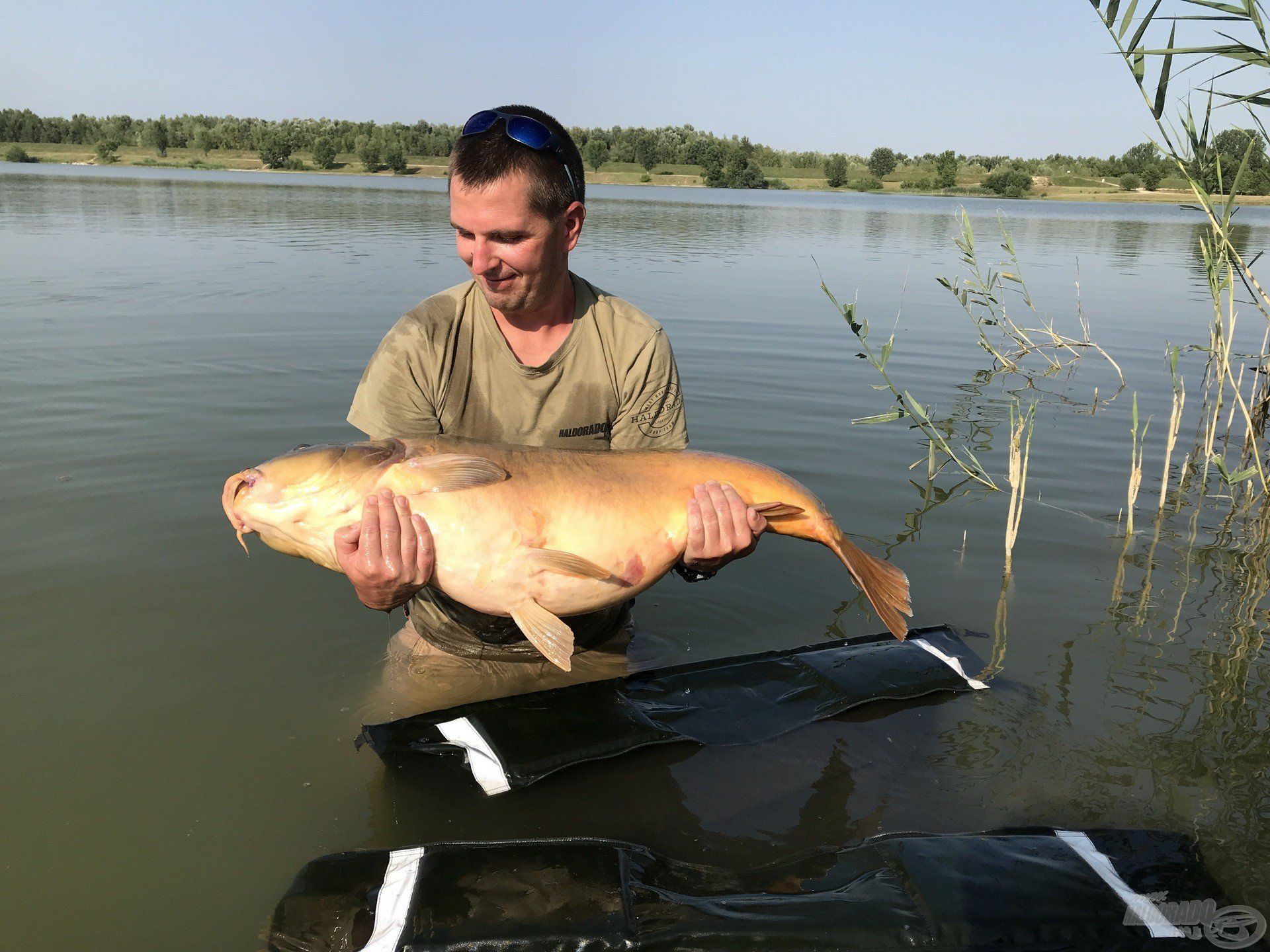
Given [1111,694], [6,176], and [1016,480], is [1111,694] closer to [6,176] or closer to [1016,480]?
[1016,480]

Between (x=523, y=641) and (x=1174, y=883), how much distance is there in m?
2.13

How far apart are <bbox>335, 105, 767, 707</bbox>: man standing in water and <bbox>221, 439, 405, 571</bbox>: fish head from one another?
232 millimetres

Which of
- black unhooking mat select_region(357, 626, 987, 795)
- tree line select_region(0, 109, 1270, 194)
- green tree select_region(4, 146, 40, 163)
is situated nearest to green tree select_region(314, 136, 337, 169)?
tree line select_region(0, 109, 1270, 194)

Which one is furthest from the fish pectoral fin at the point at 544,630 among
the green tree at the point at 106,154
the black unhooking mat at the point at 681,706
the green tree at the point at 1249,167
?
the green tree at the point at 106,154

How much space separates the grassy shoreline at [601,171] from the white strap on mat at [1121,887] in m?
54.4

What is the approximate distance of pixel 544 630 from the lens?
255cm

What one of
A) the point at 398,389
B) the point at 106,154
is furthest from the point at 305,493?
the point at 106,154

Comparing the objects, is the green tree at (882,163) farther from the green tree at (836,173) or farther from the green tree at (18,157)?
the green tree at (18,157)

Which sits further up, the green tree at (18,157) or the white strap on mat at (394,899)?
the green tree at (18,157)

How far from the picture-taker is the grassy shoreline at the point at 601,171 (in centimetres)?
5325

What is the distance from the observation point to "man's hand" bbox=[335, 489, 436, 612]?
241cm

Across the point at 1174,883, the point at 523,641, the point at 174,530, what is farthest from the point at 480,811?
the point at 174,530

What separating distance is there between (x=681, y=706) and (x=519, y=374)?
4.23 ft

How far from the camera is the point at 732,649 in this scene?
4047 millimetres
